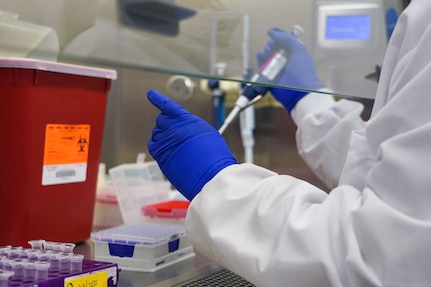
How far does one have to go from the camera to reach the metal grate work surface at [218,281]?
1.05m

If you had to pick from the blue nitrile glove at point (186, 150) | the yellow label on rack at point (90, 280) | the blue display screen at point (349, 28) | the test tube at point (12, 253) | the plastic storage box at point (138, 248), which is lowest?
the plastic storage box at point (138, 248)

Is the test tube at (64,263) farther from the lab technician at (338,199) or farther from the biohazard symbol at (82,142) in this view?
the biohazard symbol at (82,142)

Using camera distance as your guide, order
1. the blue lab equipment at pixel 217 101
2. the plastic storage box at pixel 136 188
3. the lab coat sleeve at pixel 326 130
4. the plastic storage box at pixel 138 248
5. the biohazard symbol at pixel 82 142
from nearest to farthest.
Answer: the plastic storage box at pixel 138 248 < the biohazard symbol at pixel 82 142 < the plastic storage box at pixel 136 188 < the lab coat sleeve at pixel 326 130 < the blue lab equipment at pixel 217 101

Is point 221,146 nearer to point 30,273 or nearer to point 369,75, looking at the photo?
point 30,273

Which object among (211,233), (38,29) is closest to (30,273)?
(211,233)

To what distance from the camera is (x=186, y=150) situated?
961 millimetres

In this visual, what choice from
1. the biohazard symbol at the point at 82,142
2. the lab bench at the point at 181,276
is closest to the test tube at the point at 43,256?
the lab bench at the point at 181,276

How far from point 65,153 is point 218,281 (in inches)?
15.8

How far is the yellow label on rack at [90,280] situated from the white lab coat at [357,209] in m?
0.15

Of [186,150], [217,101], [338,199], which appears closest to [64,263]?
[186,150]

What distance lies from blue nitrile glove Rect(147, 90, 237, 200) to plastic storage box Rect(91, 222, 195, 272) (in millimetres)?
188

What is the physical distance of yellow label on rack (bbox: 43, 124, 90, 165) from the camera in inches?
46.1

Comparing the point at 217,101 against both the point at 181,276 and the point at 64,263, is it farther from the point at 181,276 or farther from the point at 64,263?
the point at 64,263

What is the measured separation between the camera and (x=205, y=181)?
95cm
